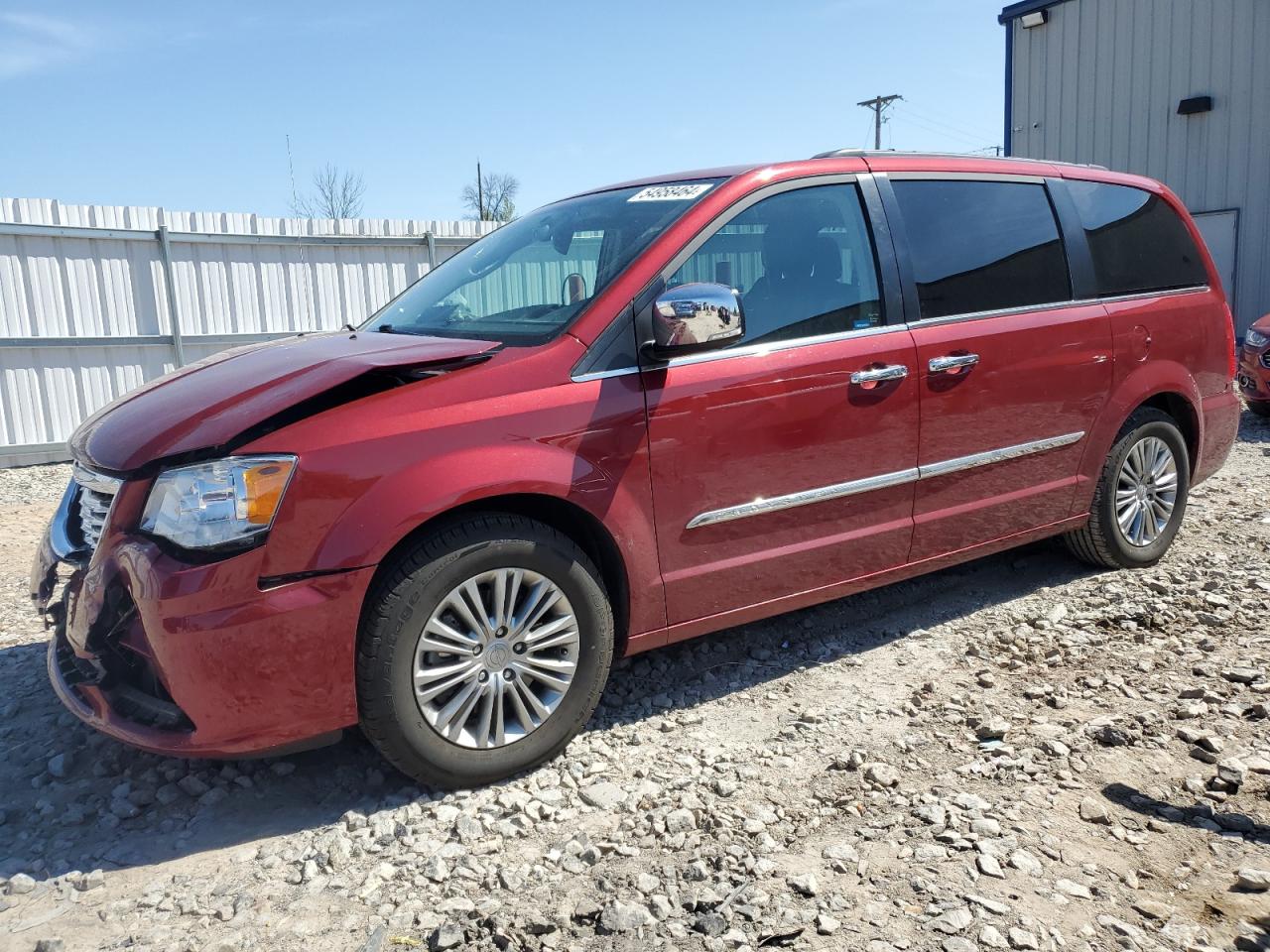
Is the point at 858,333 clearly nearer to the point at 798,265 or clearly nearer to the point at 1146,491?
the point at 798,265

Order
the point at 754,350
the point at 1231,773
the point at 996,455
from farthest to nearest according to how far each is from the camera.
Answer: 1. the point at 996,455
2. the point at 754,350
3. the point at 1231,773

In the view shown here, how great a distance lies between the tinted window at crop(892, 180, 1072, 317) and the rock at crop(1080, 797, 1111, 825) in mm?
1939

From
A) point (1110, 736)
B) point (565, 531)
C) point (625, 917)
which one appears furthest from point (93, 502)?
point (1110, 736)

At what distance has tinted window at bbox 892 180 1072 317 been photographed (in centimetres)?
406

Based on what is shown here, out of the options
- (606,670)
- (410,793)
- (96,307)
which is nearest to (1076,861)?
(606,670)

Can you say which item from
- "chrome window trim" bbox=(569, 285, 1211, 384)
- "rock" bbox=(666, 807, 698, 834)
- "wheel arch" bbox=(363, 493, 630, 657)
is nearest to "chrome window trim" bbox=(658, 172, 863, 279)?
"chrome window trim" bbox=(569, 285, 1211, 384)

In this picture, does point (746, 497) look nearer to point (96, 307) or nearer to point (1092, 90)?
point (96, 307)

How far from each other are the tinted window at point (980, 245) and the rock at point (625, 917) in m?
2.56

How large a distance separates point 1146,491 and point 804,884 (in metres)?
3.38

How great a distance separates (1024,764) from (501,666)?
169 centimetres

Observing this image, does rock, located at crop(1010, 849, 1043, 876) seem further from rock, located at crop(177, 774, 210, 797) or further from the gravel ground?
rock, located at crop(177, 774, 210, 797)

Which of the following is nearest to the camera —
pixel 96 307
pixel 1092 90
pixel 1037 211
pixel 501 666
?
pixel 501 666

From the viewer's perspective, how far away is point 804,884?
2574 millimetres

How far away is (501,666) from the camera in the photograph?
3.10 meters
